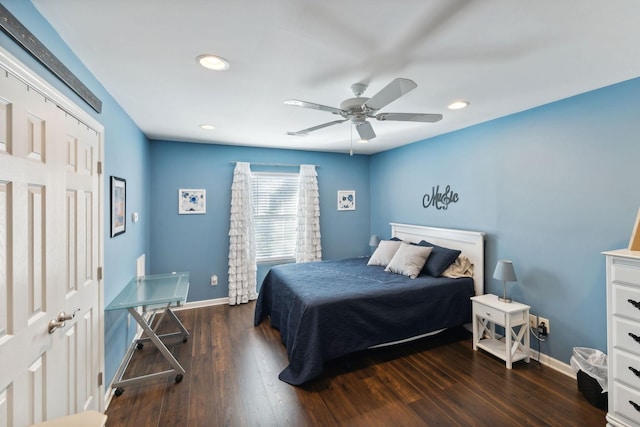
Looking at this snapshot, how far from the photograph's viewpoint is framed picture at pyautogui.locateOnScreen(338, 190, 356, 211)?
513 centimetres

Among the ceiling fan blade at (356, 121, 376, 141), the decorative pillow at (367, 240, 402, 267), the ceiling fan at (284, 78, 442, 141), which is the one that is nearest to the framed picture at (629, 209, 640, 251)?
the ceiling fan at (284, 78, 442, 141)

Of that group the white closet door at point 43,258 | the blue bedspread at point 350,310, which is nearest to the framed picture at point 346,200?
the blue bedspread at point 350,310

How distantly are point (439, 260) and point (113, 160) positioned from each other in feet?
11.4

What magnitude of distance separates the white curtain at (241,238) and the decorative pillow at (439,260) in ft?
8.51

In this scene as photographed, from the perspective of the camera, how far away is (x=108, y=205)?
225cm

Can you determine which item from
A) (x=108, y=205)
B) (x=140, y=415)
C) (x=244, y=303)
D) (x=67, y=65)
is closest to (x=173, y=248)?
(x=244, y=303)

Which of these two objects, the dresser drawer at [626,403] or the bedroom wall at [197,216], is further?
the bedroom wall at [197,216]

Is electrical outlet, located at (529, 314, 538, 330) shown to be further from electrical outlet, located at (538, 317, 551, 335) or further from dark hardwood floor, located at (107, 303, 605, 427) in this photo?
dark hardwood floor, located at (107, 303, 605, 427)

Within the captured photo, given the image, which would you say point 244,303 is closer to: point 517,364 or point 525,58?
point 517,364

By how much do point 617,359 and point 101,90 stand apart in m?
4.12

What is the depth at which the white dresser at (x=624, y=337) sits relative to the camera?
1.76m

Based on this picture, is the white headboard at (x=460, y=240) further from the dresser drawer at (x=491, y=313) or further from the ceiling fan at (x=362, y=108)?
the ceiling fan at (x=362, y=108)

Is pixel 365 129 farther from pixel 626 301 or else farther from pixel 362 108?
pixel 626 301

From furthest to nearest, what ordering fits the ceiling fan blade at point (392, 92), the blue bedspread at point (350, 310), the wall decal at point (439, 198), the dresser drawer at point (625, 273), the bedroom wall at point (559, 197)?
the wall decal at point (439, 198)
the blue bedspread at point (350, 310)
the bedroom wall at point (559, 197)
the dresser drawer at point (625, 273)
the ceiling fan blade at point (392, 92)
